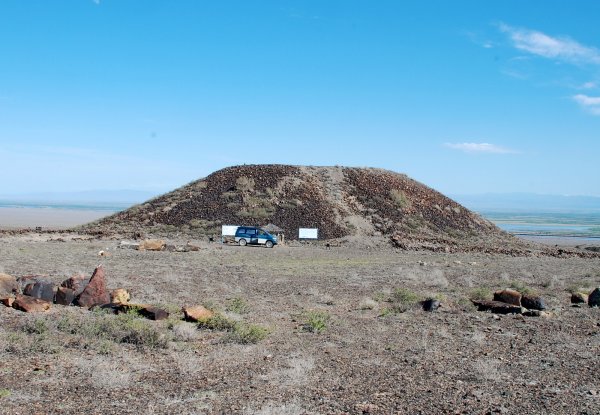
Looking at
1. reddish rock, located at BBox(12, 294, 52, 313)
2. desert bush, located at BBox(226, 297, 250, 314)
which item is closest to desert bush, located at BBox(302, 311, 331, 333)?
desert bush, located at BBox(226, 297, 250, 314)

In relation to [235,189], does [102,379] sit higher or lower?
lower

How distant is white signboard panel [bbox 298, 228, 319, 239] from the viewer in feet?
153

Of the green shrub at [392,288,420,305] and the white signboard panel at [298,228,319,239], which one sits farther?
the white signboard panel at [298,228,319,239]

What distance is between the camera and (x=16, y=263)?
24.4m

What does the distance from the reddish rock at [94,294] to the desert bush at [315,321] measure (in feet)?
17.2

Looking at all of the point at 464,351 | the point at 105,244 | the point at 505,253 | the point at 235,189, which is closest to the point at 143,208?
the point at 235,189

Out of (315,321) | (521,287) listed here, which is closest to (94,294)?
(315,321)

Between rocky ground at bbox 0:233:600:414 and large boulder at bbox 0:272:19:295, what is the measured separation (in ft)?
8.34

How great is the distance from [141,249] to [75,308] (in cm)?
2072

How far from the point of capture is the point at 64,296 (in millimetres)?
15633

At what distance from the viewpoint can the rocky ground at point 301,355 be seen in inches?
345

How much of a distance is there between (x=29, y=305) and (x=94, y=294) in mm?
1718

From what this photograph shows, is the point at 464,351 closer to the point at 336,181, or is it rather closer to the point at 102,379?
the point at 102,379

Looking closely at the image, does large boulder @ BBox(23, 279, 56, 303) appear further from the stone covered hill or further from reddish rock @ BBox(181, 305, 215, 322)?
the stone covered hill
